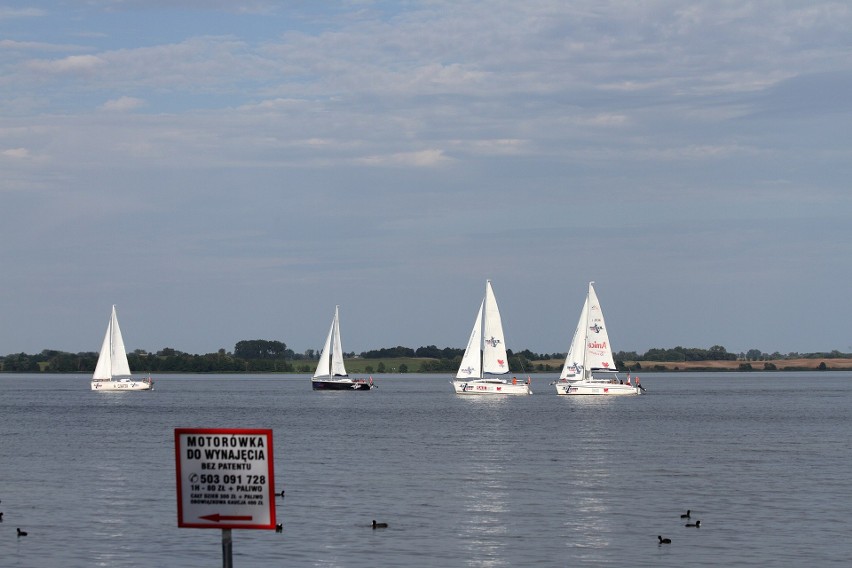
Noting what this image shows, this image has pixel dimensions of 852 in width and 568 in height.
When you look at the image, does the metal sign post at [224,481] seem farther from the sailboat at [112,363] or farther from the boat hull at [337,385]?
the boat hull at [337,385]

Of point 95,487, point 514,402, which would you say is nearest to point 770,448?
point 95,487

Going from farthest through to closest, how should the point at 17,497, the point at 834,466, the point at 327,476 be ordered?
the point at 834,466, the point at 327,476, the point at 17,497

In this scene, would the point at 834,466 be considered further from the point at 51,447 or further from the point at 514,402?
the point at 514,402

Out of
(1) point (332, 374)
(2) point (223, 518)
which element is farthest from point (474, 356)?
(2) point (223, 518)

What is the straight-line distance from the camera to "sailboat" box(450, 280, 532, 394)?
143750 millimetres

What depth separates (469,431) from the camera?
95.8 metres

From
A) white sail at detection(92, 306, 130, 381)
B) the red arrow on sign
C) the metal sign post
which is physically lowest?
the red arrow on sign

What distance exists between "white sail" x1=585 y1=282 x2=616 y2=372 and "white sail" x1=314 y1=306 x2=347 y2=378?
4455cm

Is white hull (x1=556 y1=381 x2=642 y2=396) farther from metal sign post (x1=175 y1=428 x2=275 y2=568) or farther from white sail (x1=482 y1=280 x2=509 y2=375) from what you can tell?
metal sign post (x1=175 y1=428 x2=275 y2=568)

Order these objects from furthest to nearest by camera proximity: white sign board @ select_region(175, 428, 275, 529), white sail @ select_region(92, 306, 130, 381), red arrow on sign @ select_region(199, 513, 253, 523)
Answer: white sail @ select_region(92, 306, 130, 381)
red arrow on sign @ select_region(199, 513, 253, 523)
white sign board @ select_region(175, 428, 275, 529)

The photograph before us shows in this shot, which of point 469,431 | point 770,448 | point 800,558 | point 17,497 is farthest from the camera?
point 469,431

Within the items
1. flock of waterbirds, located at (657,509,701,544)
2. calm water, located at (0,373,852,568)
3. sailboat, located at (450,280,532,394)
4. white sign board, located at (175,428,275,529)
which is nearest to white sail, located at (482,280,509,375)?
sailboat, located at (450,280,532,394)

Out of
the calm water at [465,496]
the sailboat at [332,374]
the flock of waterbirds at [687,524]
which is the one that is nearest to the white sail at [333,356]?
the sailboat at [332,374]

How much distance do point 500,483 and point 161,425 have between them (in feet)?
188
